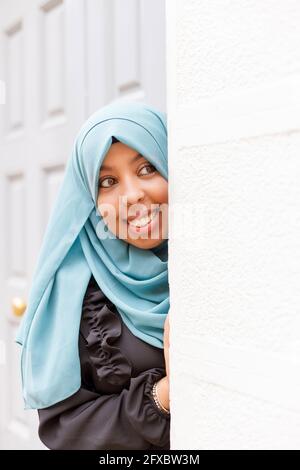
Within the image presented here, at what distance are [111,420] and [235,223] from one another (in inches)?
16.6

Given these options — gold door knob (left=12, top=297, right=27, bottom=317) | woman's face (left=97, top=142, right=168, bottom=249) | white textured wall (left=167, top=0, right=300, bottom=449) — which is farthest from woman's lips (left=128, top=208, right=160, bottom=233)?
gold door knob (left=12, top=297, right=27, bottom=317)

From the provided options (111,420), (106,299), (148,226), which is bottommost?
(111,420)

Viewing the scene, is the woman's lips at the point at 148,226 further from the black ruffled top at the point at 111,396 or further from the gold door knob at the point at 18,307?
the gold door knob at the point at 18,307

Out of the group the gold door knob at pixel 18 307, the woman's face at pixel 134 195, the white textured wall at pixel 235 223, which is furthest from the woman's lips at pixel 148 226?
the gold door knob at pixel 18 307

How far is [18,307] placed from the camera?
1554mm

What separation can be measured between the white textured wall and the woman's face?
12 centimetres

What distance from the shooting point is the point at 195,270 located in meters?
0.63

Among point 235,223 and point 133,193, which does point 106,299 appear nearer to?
point 133,193

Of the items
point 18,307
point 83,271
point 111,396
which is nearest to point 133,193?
point 83,271

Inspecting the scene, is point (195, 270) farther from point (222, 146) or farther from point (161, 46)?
point (161, 46)

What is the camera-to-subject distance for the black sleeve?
2.64 ft

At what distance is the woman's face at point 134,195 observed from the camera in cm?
79

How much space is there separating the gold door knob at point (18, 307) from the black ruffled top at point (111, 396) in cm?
71

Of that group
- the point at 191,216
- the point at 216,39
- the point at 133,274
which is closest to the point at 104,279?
the point at 133,274
